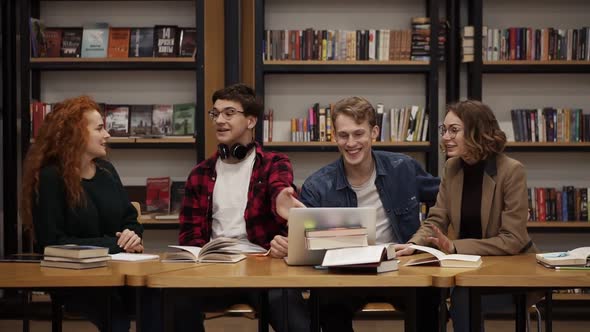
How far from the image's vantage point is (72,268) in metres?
2.62

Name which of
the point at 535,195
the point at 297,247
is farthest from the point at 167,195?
the point at 297,247

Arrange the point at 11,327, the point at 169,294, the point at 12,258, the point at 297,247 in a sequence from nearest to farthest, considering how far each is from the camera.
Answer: the point at 169,294 < the point at 297,247 < the point at 12,258 < the point at 11,327

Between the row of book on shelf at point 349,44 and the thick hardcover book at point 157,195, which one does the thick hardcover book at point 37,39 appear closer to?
the thick hardcover book at point 157,195

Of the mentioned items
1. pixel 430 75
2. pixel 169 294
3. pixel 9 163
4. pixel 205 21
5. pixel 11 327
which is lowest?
pixel 11 327

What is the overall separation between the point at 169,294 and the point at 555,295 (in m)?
3.36

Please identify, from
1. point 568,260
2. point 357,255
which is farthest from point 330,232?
point 568,260

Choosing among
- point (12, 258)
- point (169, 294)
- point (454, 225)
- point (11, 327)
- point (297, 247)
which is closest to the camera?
point (169, 294)

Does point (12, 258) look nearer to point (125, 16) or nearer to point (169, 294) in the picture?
point (169, 294)


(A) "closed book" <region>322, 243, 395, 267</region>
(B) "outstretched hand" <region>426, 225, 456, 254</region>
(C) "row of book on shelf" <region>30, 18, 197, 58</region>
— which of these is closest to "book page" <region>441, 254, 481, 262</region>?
(B) "outstretched hand" <region>426, 225, 456, 254</region>

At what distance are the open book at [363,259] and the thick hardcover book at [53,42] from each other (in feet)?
10.8

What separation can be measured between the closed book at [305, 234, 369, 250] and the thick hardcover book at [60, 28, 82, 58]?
317 centimetres

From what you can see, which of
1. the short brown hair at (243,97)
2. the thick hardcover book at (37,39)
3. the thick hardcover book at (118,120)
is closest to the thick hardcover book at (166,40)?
the thick hardcover book at (118,120)

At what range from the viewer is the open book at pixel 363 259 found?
242 centimetres

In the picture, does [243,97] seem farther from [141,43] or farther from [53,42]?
[53,42]
